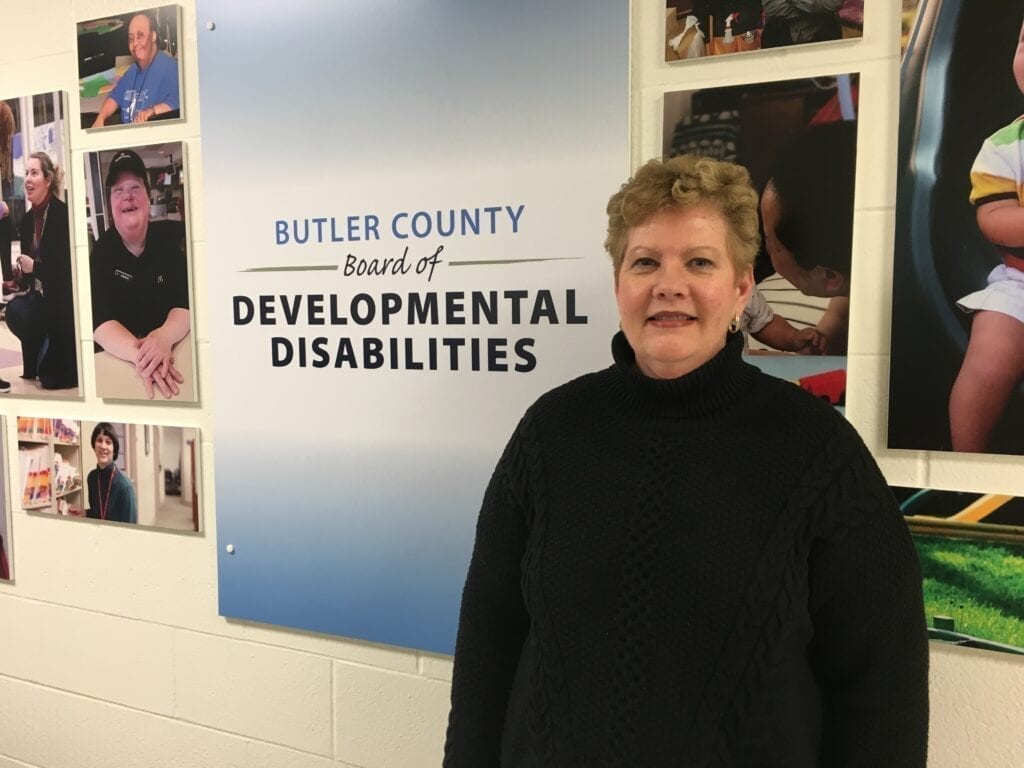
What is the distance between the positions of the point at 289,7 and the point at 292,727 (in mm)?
1446

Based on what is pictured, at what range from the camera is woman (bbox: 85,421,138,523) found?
167 centimetres

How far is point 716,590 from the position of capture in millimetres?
829

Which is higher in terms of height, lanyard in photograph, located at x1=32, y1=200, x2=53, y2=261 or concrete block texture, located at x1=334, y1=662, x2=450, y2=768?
lanyard in photograph, located at x1=32, y1=200, x2=53, y2=261

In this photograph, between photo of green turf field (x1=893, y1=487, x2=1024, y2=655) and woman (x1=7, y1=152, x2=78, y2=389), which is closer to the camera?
photo of green turf field (x1=893, y1=487, x2=1024, y2=655)

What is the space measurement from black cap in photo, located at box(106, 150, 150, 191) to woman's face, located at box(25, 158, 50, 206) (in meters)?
0.20

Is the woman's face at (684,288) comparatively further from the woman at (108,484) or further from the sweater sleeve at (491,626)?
the woman at (108,484)

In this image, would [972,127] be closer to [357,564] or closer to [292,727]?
[357,564]

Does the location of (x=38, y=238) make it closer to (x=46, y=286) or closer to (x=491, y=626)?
(x=46, y=286)

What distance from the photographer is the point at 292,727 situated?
156cm

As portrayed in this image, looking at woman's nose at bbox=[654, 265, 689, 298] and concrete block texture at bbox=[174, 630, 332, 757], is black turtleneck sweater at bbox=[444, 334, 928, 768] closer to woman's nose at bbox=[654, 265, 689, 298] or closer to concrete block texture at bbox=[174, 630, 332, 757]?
woman's nose at bbox=[654, 265, 689, 298]

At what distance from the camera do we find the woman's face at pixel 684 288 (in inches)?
34.4

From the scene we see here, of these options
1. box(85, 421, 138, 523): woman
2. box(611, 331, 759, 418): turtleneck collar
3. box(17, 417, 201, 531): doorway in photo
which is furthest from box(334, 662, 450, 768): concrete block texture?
box(611, 331, 759, 418): turtleneck collar

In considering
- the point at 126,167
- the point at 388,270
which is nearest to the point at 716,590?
the point at 388,270

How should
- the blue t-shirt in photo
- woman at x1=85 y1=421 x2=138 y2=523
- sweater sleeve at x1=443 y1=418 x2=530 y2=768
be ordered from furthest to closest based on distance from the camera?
woman at x1=85 y1=421 x2=138 y2=523 → the blue t-shirt in photo → sweater sleeve at x1=443 y1=418 x2=530 y2=768
